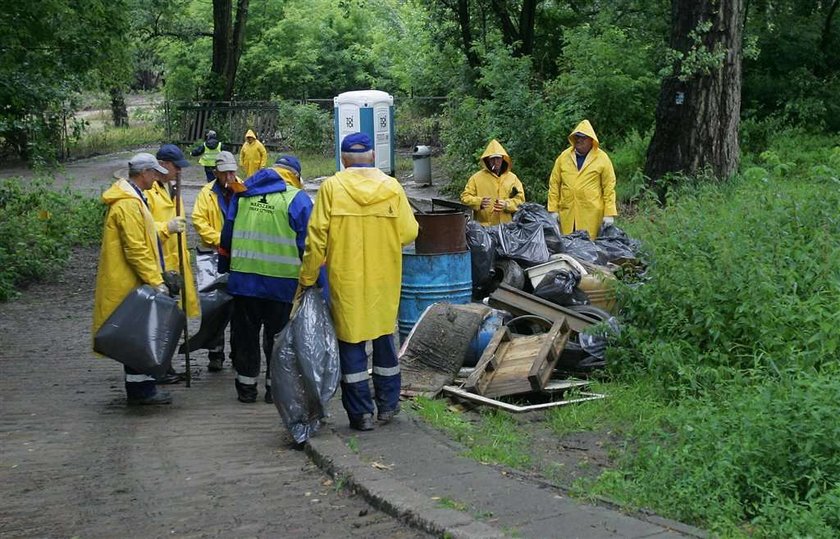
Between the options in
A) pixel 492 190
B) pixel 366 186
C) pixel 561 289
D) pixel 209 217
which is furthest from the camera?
pixel 492 190

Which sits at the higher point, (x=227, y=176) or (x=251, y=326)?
(x=227, y=176)

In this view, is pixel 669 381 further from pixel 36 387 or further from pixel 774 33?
pixel 774 33

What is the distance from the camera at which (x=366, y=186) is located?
6727 mm

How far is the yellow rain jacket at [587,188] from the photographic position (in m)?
11.0

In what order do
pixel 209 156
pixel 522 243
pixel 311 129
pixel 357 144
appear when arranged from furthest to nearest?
pixel 311 129, pixel 209 156, pixel 522 243, pixel 357 144

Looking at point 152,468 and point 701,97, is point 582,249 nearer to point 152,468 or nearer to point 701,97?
point 152,468

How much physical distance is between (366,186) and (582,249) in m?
3.65

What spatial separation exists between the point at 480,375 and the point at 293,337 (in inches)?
61.0

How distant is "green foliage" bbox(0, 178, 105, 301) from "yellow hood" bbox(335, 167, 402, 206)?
25.9 feet

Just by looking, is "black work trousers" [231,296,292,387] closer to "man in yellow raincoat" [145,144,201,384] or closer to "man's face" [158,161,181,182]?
"man in yellow raincoat" [145,144,201,384]

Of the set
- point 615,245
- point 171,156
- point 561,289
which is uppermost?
point 171,156

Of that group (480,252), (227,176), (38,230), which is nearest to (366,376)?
(227,176)

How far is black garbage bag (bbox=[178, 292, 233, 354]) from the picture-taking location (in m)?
8.79

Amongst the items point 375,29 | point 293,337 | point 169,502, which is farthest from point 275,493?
point 375,29
